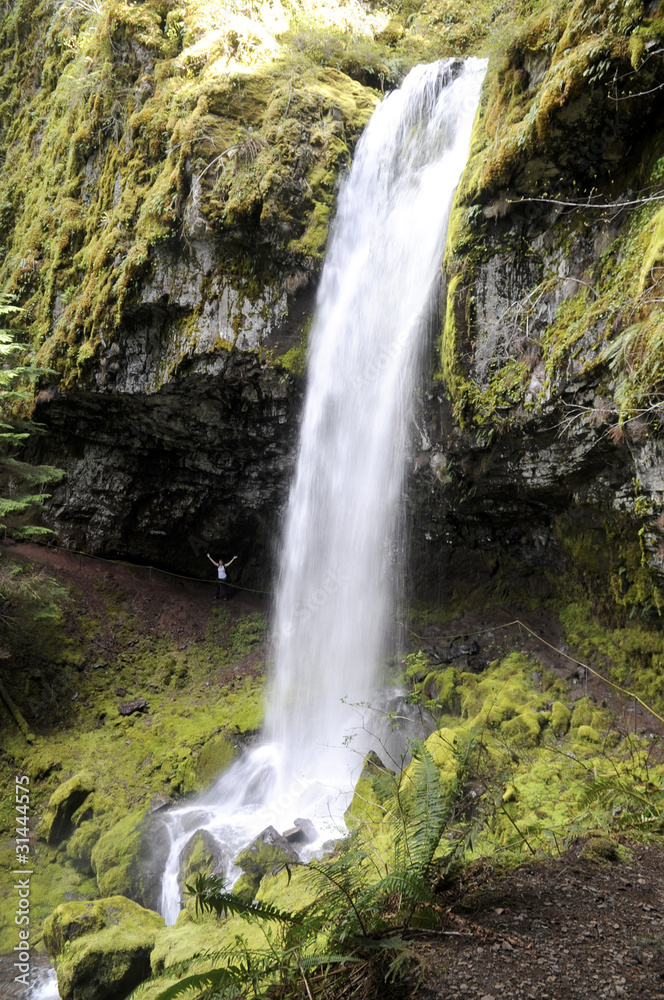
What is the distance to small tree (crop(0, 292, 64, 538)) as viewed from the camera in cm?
865

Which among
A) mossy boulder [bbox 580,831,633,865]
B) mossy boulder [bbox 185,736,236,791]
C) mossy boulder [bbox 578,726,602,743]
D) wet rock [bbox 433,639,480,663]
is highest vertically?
mossy boulder [bbox 580,831,633,865]

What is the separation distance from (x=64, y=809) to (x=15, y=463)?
5.60m

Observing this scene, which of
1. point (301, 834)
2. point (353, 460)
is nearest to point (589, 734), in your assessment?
point (301, 834)

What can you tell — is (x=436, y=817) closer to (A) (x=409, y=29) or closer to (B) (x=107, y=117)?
(B) (x=107, y=117)

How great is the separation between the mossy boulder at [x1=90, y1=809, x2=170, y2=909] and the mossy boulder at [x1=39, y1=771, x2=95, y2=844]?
0.77 m

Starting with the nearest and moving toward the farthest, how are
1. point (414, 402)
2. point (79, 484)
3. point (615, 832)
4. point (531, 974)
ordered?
point (531, 974), point (615, 832), point (414, 402), point (79, 484)

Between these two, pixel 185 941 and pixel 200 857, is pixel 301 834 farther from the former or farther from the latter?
pixel 185 941

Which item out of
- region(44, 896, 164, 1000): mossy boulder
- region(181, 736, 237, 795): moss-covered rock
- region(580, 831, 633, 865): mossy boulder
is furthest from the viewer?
region(181, 736, 237, 795): moss-covered rock

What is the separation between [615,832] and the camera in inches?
122

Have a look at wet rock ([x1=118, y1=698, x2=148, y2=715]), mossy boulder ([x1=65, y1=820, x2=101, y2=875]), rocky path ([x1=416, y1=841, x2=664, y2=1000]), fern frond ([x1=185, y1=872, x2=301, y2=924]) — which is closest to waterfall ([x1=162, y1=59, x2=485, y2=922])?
mossy boulder ([x1=65, y1=820, x2=101, y2=875])

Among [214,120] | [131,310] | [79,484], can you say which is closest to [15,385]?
[79,484]

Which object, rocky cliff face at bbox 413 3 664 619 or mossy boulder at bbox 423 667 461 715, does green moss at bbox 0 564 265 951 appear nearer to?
mossy boulder at bbox 423 667 461 715

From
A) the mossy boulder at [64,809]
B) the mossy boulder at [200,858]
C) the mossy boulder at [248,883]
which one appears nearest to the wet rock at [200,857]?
the mossy boulder at [200,858]

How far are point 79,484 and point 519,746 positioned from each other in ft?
34.4
